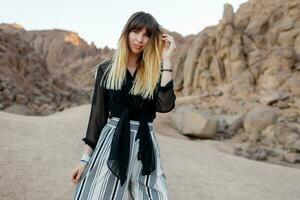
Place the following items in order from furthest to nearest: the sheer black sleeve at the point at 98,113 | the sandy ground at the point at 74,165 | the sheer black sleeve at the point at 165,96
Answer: the sandy ground at the point at 74,165, the sheer black sleeve at the point at 98,113, the sheer black sleeve at the point at 165,96

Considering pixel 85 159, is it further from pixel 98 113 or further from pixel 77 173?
pixel 98 113

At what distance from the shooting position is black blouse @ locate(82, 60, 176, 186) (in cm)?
206

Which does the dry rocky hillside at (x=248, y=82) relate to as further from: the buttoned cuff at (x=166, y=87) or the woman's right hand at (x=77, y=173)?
the woman's right hand at (x=77, y=173)

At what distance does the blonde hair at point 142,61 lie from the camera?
7.08 feet

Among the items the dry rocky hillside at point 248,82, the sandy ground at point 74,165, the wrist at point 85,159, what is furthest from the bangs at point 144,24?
the dry rocky hillside at point 248,82

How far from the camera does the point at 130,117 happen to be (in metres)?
2.16

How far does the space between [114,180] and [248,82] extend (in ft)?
47.2

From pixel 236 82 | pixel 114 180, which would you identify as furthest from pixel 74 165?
pixel 236 82

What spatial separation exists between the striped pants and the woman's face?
1.49ft

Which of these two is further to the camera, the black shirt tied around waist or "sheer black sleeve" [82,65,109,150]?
"sheer black sleeve" [82,65,109,150]

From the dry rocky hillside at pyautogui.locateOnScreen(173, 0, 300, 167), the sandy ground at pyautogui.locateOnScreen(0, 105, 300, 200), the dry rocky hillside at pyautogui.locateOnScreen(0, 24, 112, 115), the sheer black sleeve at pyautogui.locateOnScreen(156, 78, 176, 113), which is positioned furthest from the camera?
the dry rocky hillside at pyautogui.locateOnScreen(0, 24, 112, 115)

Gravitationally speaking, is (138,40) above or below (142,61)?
above

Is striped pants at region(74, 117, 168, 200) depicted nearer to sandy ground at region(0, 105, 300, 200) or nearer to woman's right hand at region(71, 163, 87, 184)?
woman's right hand at region(71, 163, 87, 184)

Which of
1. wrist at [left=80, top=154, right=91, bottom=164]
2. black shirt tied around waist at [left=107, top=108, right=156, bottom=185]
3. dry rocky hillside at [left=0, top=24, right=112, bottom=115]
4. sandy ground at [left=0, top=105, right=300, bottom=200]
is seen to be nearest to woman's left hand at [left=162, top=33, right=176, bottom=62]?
black shirt tied around waist at [left=107, top=108, right=156, bottom=185]
